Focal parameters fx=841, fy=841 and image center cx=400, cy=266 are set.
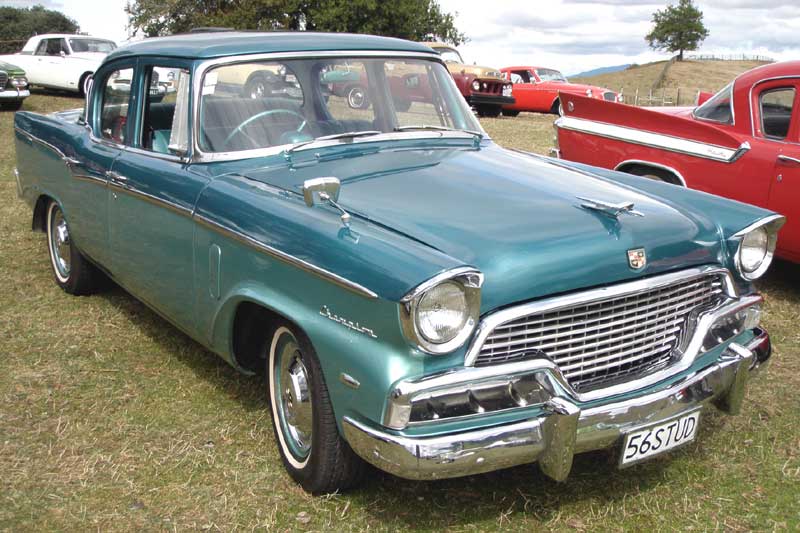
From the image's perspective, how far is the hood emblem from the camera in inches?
122

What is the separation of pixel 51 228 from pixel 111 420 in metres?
2.36

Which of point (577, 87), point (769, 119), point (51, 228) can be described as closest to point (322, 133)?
point (51, 228)

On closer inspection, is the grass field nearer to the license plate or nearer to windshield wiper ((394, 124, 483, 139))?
the license plate

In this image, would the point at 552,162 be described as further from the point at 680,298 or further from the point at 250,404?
the point at 250,404

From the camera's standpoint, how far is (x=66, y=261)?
5562mm

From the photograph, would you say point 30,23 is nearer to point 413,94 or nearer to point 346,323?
point 413,94

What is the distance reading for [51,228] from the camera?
568 centimetres

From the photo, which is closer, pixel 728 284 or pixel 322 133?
pixel 728 284

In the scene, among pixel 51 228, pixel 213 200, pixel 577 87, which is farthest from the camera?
pixel 577 87

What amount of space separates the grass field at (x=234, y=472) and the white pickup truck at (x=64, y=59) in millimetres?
14814

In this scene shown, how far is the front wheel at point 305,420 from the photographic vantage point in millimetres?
2898

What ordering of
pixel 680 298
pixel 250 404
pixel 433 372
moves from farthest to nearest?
1. pixel 250 404
2. pixel 680 298
3. pixel 433 372

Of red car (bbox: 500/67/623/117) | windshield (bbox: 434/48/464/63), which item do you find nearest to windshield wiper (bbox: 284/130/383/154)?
red car (bbox: 500/67/623/117)

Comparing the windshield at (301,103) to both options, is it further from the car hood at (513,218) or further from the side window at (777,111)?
the side window at (777,111)
